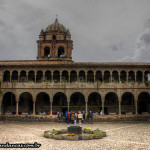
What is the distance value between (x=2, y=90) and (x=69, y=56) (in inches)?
621

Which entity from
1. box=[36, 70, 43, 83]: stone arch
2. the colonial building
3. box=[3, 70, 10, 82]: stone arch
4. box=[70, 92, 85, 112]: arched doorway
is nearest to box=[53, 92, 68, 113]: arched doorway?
the colonial building

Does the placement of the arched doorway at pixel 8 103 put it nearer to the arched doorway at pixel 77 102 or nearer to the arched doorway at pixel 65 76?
the arched doorway at pixel 65 76

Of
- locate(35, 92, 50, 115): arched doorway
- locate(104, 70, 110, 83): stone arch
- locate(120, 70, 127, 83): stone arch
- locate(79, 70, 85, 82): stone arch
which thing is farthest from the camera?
locate(104, 70, 110, 83): stone arch

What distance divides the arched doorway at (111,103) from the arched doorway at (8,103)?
17119 mm

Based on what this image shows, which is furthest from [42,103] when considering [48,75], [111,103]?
[111,103]

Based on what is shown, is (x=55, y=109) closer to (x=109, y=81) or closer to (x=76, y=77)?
(x=76, y=77)

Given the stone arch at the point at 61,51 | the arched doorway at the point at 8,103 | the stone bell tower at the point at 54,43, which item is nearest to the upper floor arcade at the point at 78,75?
the arched doorway at the point at 8,103

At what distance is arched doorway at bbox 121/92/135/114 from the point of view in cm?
3791

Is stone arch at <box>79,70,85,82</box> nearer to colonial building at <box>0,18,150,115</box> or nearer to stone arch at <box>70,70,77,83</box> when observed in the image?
colonial building at <box>0,18,150,115</box>

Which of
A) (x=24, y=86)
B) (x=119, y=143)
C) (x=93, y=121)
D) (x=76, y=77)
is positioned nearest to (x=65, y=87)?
(x=76, y=77)

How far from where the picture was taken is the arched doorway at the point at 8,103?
124 feet

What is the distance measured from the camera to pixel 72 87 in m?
34.7

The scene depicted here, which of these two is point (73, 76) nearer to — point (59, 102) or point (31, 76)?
point (59, 102)

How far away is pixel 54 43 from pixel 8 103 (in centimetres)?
1550
